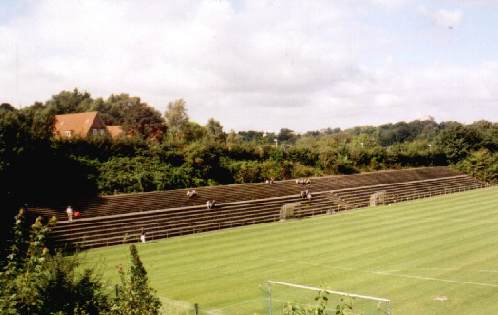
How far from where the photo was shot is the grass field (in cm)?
1778

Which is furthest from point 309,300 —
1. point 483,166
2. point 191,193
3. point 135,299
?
point 483,166

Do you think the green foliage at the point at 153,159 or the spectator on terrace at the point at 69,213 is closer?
the spectator on terrace at the point at 69,213

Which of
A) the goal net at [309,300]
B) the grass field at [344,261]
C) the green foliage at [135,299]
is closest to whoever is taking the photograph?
the green foliage at [135,299]

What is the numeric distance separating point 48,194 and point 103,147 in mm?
8751

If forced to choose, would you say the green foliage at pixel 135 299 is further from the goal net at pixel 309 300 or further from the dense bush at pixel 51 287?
the goal net at pixel 309 300

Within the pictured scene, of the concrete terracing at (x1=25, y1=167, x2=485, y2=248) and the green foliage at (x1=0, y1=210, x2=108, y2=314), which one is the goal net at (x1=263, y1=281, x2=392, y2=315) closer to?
the green foliage at (x1=0, y1=210, x2=108, y2=314)

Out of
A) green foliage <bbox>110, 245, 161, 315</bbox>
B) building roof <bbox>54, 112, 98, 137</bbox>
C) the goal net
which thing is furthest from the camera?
building roof <bbox>54, 112, 98, 137</bbox>

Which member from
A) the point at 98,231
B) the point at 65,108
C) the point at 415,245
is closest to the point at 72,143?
the point at 98,231

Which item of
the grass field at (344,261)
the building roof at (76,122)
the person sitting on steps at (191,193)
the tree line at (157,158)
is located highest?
the building roof at (76,122)

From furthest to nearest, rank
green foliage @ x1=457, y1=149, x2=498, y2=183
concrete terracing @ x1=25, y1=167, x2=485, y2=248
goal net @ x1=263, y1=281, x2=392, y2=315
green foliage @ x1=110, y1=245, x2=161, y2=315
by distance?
green foliage @ x1=457, y1=149, x2=498, y2=183 < concrete terracing @ x1=25, y1=167, x2=485, y2=248 < goal net @ x1=263, y1=281, x2=392, y2=315 < green foliage @ x1=110, y1=245, x2=161, y2=315

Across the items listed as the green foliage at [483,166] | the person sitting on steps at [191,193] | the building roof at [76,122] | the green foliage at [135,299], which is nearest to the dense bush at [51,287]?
the green foliage at [135,299]

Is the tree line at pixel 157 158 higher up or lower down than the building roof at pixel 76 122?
lower down

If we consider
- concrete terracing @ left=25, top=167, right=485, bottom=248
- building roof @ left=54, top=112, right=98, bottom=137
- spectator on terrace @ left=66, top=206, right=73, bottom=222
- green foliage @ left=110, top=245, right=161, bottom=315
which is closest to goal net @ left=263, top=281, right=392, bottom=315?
green foliage @ left=110, top=245, right=161, bottom=315

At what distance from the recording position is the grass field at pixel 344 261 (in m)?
17.8
